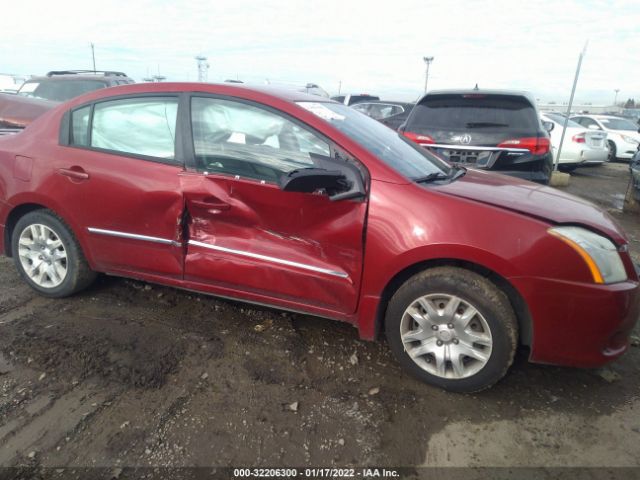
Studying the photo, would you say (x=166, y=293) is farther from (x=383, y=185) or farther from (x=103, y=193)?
(x=383, y=185)

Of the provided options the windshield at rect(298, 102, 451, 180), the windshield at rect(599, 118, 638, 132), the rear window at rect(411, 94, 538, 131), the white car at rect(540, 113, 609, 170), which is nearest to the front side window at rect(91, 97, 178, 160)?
the windshield at rect(298, 102, 451, 180)

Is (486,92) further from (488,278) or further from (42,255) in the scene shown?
(42,255)

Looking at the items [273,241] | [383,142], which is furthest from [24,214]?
[383,142]

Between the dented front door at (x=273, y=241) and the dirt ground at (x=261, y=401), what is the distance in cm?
43

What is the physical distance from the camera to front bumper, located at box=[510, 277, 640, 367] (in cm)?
230

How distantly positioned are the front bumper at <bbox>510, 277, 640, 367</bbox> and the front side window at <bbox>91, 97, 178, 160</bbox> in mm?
2291

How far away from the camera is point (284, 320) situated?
3.32 meters

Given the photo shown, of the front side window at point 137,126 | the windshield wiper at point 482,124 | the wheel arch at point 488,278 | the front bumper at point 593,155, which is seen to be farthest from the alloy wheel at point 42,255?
the front bumper at point 593,155

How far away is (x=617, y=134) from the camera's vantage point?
14031 millimetres

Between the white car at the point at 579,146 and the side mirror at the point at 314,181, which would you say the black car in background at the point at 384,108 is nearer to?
the white car at the point at 579,146

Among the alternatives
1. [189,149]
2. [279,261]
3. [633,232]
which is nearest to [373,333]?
[279,261]

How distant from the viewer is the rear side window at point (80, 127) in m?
3.29

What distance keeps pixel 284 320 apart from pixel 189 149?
1.34m

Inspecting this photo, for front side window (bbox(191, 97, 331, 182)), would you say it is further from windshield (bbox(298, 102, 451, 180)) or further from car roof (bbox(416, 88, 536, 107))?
car roof (bbox(416, 88, 536, 107))
